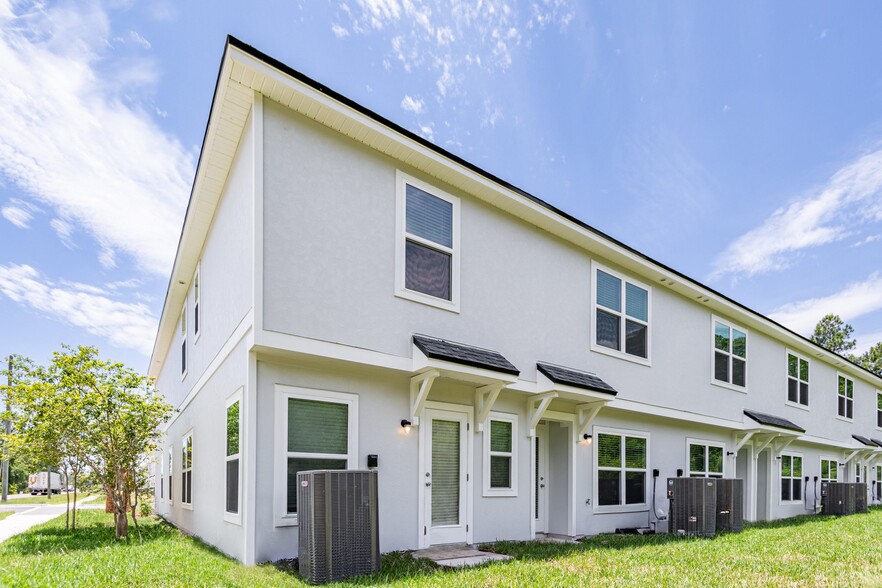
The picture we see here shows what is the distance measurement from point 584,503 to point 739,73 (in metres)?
12.3

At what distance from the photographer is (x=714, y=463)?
1472 cm

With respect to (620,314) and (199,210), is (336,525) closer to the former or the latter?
(199,210)

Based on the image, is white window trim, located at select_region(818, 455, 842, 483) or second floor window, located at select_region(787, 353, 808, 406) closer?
second floor window, located at select_region(787, 353, 808, 406)

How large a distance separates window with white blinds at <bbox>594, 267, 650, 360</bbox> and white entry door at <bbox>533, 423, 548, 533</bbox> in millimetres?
2045

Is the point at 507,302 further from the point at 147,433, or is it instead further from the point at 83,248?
the point at 83,248

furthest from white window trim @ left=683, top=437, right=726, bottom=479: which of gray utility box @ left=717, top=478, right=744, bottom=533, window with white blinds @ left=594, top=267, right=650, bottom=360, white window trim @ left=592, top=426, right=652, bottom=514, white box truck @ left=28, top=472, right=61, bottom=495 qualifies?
white box truck @ left=28, top=472, right=61, bottom=495

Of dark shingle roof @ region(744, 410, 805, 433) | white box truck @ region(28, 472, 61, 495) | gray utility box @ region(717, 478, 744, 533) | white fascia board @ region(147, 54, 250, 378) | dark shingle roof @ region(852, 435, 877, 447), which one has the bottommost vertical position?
white box truck @ region(28, 472, 61, 495)

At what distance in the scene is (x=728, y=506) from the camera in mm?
12055

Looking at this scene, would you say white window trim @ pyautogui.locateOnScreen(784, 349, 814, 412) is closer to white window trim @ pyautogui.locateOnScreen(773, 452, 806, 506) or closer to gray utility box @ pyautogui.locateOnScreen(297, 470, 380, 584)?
white window trim @ pyautogui.locateOnScreen(773, 452, 806, 506)

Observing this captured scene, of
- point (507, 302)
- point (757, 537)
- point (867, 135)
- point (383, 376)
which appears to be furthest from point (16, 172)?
point (867, 135)

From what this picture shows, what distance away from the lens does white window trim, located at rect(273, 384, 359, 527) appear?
6812 mm

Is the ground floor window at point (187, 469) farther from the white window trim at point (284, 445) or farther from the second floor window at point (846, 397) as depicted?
the second floor window at point (846, 397)

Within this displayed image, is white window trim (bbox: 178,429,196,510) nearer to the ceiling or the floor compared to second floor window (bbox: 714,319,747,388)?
nearer to the floor

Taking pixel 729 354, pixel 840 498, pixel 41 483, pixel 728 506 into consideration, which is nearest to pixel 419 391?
pixel 728 506
